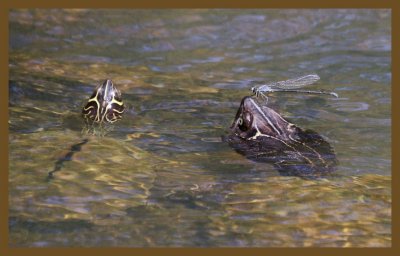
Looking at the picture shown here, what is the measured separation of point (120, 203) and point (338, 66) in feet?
19.0

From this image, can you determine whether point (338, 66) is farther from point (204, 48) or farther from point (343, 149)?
point (343, 149)

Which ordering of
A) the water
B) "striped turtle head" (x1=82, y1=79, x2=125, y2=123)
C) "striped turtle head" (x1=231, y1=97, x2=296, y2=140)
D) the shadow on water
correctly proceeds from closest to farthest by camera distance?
the water < the shadow on water < "striped turtle head" (x1=231, y1=97, x2=296, y2=140) < "striped turtle head" (x1=82, y1=79, x2=125, y2=123)

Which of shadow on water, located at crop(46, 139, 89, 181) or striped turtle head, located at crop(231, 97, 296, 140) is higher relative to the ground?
striped turtle head, located at crop(231, 97, 296, 140)

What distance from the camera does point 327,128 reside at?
889 centimetres

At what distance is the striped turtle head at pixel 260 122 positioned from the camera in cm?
802

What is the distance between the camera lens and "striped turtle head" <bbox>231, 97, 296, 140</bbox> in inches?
316

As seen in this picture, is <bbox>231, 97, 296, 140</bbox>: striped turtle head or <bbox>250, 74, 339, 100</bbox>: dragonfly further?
<bbox>250, 74, 339, 100</bbox>: dragonfly

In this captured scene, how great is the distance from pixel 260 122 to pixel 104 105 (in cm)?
216

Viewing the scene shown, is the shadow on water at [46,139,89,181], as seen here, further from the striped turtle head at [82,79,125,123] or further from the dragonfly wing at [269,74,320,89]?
the dragonfly wing at [269,74,320,89]

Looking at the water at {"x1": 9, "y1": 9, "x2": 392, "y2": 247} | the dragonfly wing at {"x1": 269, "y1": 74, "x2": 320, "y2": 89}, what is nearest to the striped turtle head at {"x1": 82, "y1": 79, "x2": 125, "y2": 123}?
the water at {"x1": 9, "y1": 9, "x2": 392, "y2": 247}

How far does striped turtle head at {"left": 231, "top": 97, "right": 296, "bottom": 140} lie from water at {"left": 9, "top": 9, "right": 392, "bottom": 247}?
14.1 inches

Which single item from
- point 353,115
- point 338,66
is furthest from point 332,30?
point 353,115

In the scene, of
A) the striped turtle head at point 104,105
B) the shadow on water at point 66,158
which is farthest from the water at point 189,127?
the striped turtle head at point 104,105

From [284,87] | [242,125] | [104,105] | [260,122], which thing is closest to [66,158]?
[104,105]
